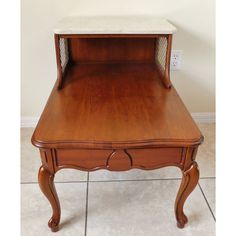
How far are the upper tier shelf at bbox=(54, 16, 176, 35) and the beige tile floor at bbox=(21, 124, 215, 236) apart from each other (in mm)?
726

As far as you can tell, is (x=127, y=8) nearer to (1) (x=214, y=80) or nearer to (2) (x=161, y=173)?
(1) (x=214, y=80)

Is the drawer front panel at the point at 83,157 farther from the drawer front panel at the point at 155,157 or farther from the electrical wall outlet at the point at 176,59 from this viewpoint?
the electrical wall outlet at the point at 176,59

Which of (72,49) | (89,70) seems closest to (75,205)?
(89,70)

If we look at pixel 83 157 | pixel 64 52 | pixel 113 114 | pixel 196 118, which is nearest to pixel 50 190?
pixel 83 157

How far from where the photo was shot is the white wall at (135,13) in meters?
1.33

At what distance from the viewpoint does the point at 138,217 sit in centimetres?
120

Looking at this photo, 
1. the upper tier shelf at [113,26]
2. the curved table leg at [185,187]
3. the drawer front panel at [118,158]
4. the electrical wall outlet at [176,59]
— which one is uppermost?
the upper tier shelf at [113,26]

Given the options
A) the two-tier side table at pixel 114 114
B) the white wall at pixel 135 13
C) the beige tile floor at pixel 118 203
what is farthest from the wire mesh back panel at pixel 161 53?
the beige tile floor at pixel 118 203

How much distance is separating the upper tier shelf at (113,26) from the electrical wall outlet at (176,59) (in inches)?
10.6

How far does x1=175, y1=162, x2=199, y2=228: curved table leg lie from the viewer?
3.15ft

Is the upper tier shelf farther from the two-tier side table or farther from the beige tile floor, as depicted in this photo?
the beige tile floor

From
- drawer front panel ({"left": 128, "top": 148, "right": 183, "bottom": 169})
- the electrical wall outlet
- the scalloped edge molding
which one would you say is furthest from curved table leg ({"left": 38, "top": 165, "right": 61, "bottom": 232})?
the electrical wall outlet

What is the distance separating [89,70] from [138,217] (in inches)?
28.2
